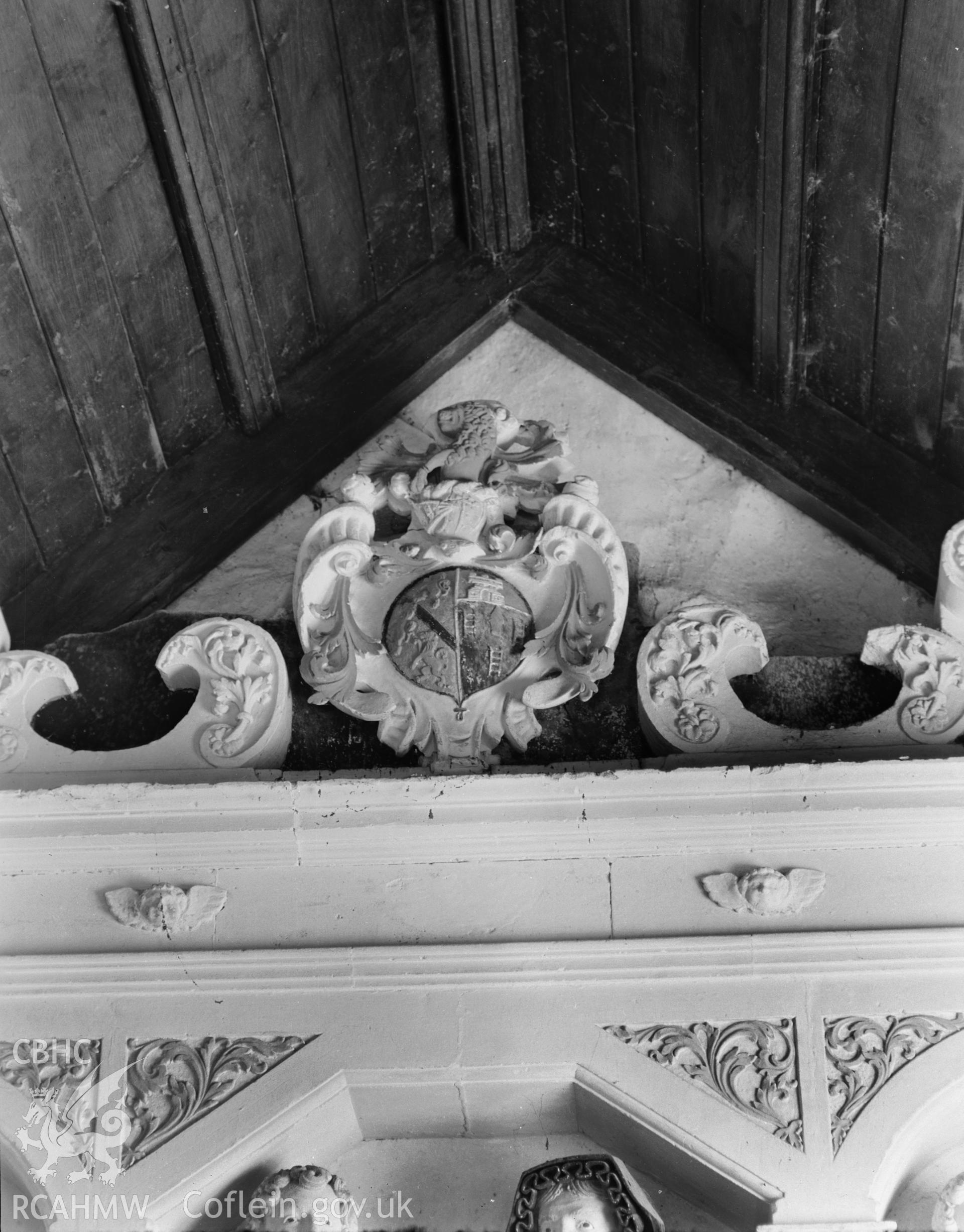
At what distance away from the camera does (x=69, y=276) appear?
13.0 feet

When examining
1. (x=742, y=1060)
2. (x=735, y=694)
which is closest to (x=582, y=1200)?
(x=742, y=1060)

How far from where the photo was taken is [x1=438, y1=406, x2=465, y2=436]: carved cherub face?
392 cm

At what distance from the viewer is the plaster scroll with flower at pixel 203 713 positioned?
3658 millimetres

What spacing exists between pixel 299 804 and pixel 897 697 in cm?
119

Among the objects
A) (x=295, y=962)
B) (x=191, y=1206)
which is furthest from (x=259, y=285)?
(x=191, y=1206)

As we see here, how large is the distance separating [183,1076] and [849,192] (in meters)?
2.30

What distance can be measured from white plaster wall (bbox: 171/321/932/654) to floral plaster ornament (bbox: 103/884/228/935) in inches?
31.8

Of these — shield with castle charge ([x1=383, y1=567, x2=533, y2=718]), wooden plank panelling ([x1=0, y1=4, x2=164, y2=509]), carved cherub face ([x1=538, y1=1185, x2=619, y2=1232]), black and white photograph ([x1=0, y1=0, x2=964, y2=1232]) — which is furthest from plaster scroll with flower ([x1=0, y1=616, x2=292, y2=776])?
carved cherub face ([x1=538, y1=1185, x2=619, y2=1232])

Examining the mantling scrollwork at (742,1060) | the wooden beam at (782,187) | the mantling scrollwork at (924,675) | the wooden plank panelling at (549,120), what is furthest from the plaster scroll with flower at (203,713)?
the wooden plank panelling at (549,120)

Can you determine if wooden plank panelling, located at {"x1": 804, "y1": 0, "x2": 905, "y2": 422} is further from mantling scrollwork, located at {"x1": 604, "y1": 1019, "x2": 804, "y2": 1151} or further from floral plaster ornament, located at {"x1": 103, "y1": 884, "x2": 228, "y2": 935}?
floral plaster ornament, located at {"x1": 103, "y1": 884, "x2": 228, "y2": 935}

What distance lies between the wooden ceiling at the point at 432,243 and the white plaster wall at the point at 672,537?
6 centimetres

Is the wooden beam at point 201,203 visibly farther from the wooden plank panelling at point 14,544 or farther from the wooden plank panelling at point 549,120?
the wooden plank panelling at point 549,120

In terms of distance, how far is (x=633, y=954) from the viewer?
3389 mm

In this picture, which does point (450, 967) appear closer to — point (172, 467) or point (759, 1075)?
point (759, 1075)
